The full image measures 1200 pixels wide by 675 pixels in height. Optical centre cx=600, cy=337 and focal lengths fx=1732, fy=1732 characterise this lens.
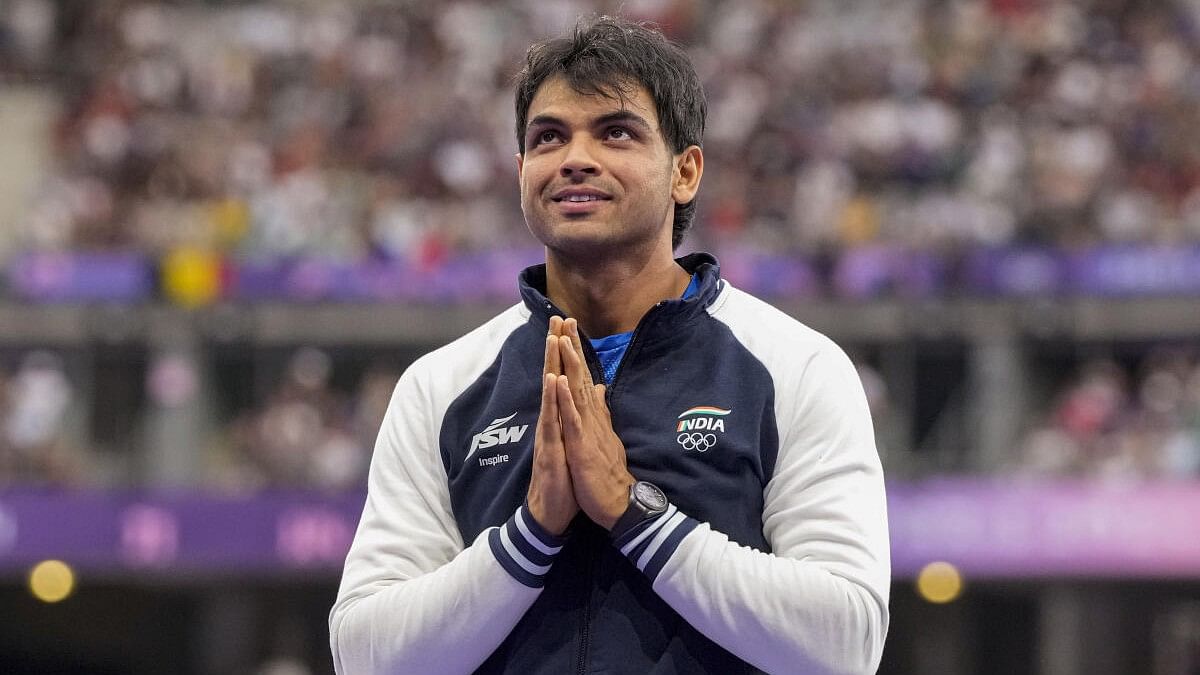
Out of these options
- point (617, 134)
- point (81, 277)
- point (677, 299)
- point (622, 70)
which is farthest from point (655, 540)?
point (81, 277)

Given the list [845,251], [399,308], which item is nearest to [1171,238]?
[845,251]

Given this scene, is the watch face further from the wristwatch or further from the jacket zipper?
the jacket zipper

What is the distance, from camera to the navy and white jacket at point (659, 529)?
2.77 metres

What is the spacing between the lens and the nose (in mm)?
2916

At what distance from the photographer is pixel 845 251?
622 inches

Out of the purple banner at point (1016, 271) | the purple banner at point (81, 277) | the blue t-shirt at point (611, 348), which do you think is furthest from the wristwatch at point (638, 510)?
the purple banner at point (81, 277)

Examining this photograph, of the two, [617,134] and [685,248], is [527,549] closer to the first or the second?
[617,134]

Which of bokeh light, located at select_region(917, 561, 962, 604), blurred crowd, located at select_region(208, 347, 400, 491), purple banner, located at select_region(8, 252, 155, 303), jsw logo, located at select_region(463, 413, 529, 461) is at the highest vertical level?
jsw logo, located at select_region(463, 413, 529, 461)

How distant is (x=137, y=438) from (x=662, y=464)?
14.6 metres

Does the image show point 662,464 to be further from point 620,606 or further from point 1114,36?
point 1114,36

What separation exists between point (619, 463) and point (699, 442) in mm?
146

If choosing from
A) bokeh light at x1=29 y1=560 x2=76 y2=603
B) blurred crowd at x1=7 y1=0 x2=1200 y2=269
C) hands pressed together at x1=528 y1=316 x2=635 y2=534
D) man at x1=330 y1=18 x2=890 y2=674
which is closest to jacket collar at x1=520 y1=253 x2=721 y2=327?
man at x1=330 y1=18 x2=890 y2=674

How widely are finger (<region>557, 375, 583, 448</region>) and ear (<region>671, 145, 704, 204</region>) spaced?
490 millimetres

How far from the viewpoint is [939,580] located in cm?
1516
